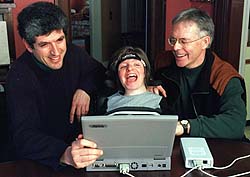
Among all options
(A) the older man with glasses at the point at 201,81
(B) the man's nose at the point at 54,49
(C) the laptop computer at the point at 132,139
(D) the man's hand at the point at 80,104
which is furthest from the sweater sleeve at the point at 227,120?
(B) the man's nose at the point at 54,49

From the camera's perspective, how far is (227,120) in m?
1.63

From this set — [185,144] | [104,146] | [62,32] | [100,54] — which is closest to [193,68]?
[185,144]

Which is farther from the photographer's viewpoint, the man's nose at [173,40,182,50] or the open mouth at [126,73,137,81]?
the man's nose at [173,40,182,50]

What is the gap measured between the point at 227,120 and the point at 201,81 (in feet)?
0.99

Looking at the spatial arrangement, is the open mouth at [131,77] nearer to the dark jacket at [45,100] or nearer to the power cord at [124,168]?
the dark jacket at [45,100]

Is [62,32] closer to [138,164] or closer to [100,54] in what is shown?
[138,164]

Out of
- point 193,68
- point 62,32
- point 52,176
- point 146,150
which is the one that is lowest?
point 52,176

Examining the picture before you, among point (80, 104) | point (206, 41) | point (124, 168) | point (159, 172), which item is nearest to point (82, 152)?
point (124, 168)

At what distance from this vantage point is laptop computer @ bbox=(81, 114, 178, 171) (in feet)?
3.64

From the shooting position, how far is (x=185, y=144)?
4.70 feet

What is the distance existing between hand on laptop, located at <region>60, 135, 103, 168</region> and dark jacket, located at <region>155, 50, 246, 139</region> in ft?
1.78

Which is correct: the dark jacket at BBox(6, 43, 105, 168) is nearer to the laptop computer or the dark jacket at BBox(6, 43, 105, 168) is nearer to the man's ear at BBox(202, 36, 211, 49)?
the laptop computer

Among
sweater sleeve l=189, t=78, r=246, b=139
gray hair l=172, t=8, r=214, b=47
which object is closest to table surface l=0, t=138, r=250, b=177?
sweater sleeve l=189, t=78, r=246, b=139

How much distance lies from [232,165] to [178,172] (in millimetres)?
223
